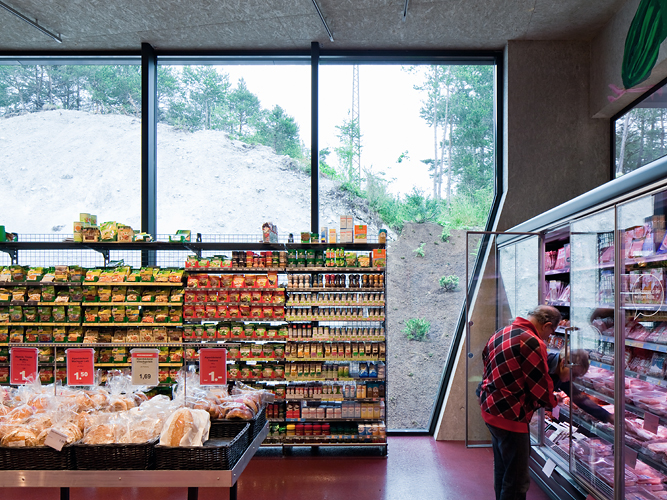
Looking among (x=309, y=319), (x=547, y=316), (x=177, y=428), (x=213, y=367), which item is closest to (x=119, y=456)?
(x=177, y=428)

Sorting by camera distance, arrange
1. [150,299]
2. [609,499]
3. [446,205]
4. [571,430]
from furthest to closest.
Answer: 1. [446,205]
2. [150,299]
3. [571,430]
4. [609,499]

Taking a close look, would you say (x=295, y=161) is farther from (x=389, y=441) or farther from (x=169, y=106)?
(x=389, y=441)

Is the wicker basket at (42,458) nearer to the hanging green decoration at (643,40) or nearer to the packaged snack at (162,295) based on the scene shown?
the packaged snack at (162,295)

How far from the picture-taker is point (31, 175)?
19.6 ft

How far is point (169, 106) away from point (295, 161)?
179 cm

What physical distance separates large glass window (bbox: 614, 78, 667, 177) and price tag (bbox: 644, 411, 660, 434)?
2.58 m

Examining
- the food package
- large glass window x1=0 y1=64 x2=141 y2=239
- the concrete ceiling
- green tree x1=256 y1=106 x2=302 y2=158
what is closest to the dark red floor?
the food package

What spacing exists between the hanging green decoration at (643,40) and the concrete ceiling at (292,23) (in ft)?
1.63

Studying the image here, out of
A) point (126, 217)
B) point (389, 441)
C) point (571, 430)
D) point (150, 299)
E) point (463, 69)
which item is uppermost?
point (463, 69)

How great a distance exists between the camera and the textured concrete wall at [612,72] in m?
4.59

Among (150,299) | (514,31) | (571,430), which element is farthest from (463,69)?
(150,299)

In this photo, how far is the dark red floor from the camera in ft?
13.5

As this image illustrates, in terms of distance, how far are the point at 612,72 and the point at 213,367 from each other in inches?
199

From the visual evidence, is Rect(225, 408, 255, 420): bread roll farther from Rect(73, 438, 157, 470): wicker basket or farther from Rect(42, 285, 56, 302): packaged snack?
Rect(42, 285, 56, 302): packaged snack
